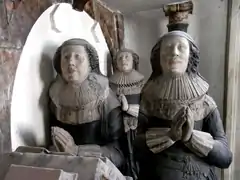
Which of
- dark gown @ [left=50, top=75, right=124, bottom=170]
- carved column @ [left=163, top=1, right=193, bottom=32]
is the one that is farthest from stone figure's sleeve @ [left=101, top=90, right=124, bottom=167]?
carved column @ [left=163, top=1, right=193, bottom=32]

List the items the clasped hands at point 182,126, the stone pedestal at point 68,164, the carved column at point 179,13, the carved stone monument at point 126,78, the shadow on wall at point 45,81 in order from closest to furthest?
the stone pedestal at point 68,164 < the clasped hands at point 182,126 < the shadow on wall at point 45,81 < the carved stone monument at point 126,78 < the carved column at point 179,13

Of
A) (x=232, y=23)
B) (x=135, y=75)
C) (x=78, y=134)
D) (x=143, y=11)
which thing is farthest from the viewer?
(x=143, y=11)

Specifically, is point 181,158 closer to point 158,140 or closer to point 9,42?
point 158,140

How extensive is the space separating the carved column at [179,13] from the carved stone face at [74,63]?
0.68 m

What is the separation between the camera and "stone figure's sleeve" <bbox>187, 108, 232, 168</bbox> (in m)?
0.98

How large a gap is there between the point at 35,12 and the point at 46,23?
A: 0.24 feet

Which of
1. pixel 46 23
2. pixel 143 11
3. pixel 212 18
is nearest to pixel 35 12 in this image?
pixel 46 23

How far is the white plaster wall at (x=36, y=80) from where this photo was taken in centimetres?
104

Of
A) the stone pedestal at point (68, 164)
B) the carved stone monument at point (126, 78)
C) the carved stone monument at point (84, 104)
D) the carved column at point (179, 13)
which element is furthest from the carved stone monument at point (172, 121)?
the carved column at point (179, 13)

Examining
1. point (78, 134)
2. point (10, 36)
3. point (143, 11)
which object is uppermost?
point (143, 11)

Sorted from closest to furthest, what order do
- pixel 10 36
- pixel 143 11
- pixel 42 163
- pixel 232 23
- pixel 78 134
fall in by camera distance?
pixel 42 163
pixel 10 36
pixel 78 134
pixel 232 23
pixel 143 11

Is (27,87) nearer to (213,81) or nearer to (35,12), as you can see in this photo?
(35,12)

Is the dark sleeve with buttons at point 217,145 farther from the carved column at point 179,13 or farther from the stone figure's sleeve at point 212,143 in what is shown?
the carved column at point 179,13

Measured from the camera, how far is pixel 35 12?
1131 mm
